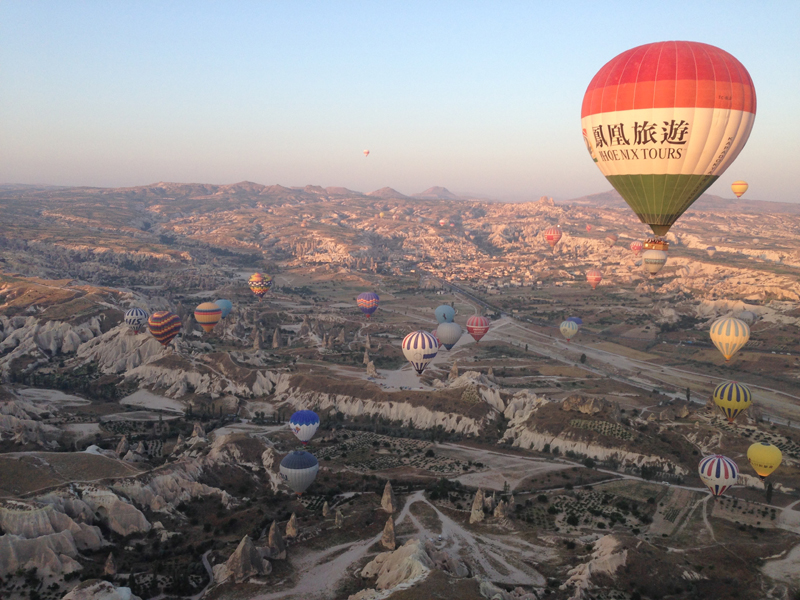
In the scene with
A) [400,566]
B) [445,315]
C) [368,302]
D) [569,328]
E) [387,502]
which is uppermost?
[445,315]

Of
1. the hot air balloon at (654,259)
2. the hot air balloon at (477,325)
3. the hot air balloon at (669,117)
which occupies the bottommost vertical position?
the hot air balloon at (477,325)

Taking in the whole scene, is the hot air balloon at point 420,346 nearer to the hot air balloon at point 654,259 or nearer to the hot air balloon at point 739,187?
the hot air balloon at point 654,259

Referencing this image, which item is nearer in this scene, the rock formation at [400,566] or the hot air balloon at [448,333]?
the rock formation at [400,566]

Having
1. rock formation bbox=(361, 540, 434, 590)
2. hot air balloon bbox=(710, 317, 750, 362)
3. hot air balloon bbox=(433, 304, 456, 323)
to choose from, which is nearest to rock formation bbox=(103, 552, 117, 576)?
rock formation bbox=(361, 540, 434, 590)

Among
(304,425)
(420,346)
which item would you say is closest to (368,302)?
(420,346)

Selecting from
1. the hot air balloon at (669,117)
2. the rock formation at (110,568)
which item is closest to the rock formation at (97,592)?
the rock formation at (110,568)

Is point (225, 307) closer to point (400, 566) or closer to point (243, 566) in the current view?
point (243, 566)

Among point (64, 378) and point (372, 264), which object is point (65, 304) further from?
point (372, 264)
